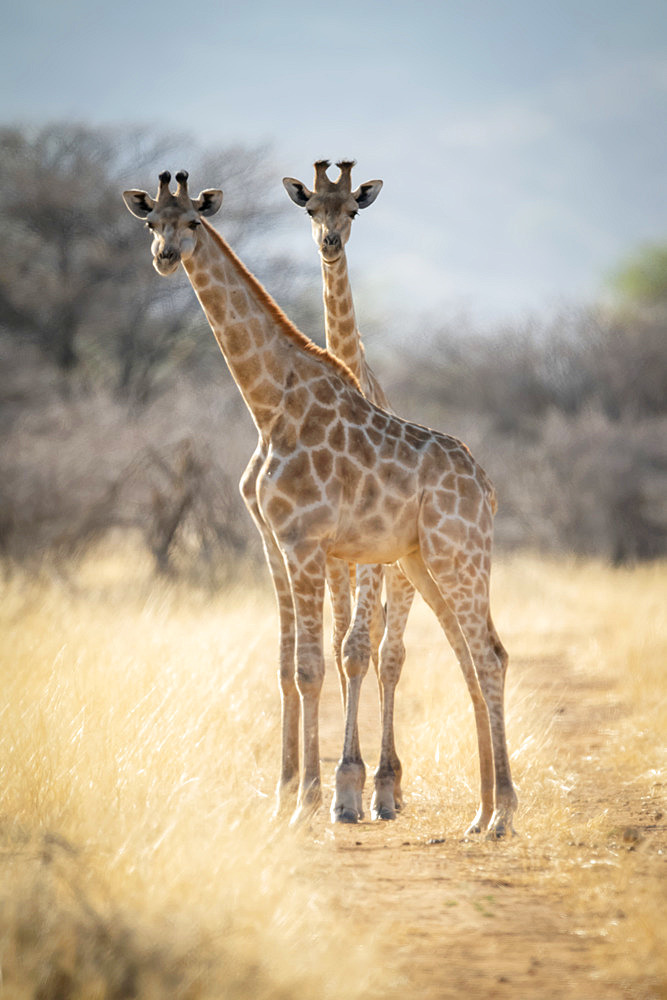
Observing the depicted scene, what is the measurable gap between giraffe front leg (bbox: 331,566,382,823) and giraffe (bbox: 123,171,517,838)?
36 centimetres

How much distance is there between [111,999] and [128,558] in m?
14.1

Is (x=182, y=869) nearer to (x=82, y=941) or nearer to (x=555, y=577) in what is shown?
(x=82, y=941)

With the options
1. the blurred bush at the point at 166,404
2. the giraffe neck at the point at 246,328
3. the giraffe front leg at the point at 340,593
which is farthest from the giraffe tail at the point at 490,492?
the blurred bush at the point at 166,404

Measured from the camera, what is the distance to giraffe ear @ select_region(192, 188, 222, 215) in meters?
5.76

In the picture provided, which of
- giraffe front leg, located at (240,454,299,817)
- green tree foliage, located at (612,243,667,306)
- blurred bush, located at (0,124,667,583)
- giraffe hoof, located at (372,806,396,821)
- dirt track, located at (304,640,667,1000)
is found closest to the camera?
dirt track, located at (304,640,667,1000)

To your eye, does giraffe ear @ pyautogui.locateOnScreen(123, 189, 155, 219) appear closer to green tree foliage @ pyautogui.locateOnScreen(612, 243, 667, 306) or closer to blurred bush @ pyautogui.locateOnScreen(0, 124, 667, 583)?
blurred bush @ pyautogui.locateOnScreen(0, 124, 667, 583)

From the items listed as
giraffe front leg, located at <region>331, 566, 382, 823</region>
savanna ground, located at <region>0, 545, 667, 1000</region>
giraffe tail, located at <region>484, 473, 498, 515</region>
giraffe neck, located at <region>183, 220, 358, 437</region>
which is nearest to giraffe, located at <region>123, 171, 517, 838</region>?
giraffe neck, located at <region>183, 220, 358, 437</region>

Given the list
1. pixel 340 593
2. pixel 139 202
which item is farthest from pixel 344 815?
pixel 139 202

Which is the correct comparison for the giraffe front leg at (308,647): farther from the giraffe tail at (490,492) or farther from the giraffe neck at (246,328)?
the giraffe tail at (490,492)

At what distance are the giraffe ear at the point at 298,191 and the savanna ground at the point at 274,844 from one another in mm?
3290

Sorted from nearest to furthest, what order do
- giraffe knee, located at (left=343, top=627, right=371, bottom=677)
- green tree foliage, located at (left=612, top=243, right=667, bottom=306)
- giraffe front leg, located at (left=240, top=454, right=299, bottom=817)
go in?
giraffe front leg, located at (left=240, top=454, right=299, bottom=817) → giraffe knee, located at (left=343, top=627, right=371, bottom=677) → green tree foliage, located at (left=612, top=243, right=667, bottom=306)

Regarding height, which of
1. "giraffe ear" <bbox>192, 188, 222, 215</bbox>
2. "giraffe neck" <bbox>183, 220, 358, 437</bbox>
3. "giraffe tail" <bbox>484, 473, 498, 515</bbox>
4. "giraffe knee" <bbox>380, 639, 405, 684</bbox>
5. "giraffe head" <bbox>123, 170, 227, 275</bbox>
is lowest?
"giraffe knee" <bbox>380, 639, 405, 684</bbox>

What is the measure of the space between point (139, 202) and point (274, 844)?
131 inches

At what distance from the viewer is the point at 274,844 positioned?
4703 mm
